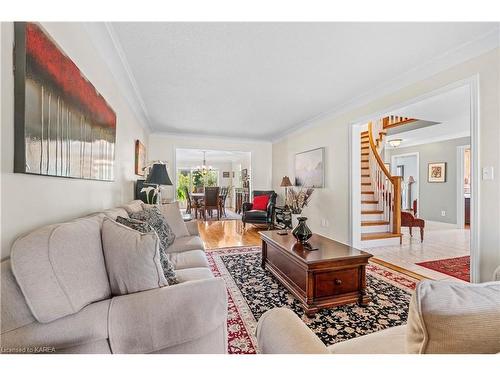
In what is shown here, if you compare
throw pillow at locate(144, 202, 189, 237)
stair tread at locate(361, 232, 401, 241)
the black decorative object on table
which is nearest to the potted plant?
the black decorative object on table

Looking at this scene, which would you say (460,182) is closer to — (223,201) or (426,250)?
(426,250)

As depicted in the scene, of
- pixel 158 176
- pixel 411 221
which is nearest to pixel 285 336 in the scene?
pixel 158 176

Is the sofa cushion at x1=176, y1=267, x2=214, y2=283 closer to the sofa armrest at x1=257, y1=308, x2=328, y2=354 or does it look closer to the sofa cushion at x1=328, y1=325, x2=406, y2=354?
the sofa armrest at x1=257, y1=308, x2=328, y2=354

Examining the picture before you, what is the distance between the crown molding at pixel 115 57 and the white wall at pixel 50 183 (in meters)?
0.07

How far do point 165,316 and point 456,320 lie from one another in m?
0.96

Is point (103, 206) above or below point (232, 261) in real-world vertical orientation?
above

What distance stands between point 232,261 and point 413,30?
2999 millimetres

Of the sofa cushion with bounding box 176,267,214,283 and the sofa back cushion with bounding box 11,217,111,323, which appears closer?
the sofa back cushion with bounding box 11,217,111,323

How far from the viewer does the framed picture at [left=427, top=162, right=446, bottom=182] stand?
19.8ft

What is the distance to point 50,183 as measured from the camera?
4.05 ft

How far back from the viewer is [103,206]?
6.95ft

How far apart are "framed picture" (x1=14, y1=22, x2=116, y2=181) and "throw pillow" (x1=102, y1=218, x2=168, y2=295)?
51cm

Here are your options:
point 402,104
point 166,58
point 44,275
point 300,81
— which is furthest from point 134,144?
point 402,104
